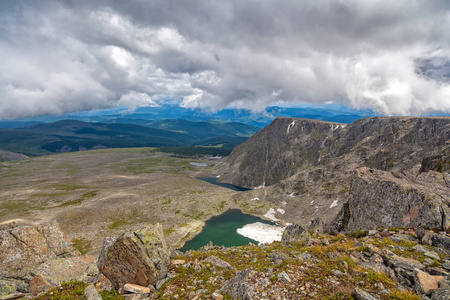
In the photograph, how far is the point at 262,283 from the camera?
13.6 m

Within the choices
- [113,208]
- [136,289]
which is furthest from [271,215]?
[136,289]

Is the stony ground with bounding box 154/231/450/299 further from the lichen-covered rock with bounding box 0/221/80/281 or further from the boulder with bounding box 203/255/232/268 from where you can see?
the lichen-covered rock with bounding box 0/221/80/281

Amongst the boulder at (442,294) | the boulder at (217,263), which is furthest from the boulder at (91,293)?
the boulder at (442,294)

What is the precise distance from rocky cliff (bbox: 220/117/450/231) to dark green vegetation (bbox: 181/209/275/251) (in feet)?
56.2

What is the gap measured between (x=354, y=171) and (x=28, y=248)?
57564 mm

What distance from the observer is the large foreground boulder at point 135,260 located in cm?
1587

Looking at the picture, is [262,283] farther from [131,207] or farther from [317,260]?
[131,207]

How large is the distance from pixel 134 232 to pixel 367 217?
36.4 m

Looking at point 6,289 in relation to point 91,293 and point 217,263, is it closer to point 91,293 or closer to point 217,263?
point 91,293

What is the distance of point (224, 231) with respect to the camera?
79.9 metres

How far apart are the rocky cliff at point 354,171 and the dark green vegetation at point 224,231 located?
17137 millimetres

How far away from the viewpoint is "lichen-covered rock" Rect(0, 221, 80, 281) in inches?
873

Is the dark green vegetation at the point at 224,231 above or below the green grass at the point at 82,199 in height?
below

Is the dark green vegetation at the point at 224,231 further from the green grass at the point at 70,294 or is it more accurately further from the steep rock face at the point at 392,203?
the green grass at the point at 70,294
